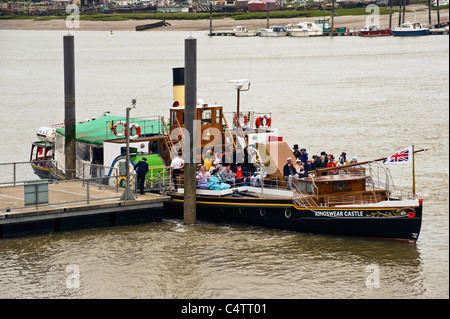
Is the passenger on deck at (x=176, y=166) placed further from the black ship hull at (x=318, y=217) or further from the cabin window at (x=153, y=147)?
the cabin window at (x=153, y=147)

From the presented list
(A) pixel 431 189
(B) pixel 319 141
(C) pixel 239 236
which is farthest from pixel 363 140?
(C) pixel 239 236

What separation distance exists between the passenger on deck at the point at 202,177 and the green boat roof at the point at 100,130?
357 cm

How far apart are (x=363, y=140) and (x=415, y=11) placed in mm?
124872

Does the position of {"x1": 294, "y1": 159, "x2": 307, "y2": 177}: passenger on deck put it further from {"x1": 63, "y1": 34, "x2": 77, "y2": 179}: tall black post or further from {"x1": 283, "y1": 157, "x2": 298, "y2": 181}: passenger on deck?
{"x1": 63, "y1": 34, "x2": 77, "y2": 179}: tall black post

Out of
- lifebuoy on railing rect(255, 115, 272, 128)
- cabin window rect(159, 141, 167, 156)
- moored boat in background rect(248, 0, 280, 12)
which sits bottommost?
cabin window rect(159, 141, 167, 156)

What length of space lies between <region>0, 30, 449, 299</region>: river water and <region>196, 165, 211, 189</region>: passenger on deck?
137cm

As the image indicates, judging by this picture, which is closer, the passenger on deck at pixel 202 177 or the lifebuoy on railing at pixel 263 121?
the passenger on deck at pixel 202 177

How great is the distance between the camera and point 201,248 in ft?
85.7

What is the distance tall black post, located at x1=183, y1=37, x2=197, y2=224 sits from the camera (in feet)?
88.5

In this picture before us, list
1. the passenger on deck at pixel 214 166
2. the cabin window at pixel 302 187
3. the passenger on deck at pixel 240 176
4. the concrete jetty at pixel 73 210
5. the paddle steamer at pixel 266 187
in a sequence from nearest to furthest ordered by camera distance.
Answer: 1. the paddle steamer at pixel 266 187
2. the concrete jetty at pixel 73 210
3. the cabin window at pixel 302 187
4. the passenger on deck at pixel 240 176
5. the passenger on deck at pixel 214 166

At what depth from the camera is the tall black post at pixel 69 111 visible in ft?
104

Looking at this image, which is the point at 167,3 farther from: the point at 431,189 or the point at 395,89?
the point at 431,189

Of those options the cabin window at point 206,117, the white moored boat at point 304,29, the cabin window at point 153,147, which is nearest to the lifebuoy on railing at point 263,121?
the cabin window at point 206,117

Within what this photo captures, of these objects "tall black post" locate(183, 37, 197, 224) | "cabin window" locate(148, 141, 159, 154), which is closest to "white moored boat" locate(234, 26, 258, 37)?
"cabin window" locate(148, 141, 159, 154)
